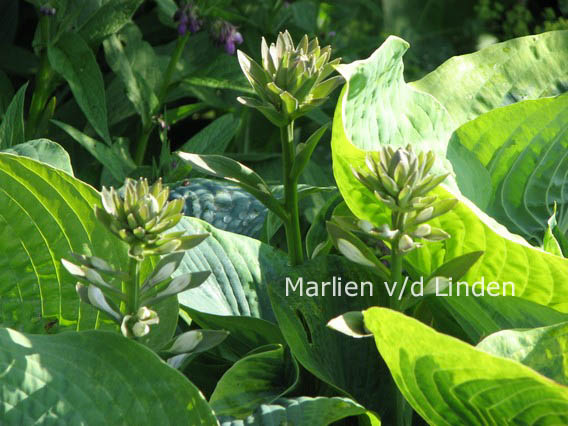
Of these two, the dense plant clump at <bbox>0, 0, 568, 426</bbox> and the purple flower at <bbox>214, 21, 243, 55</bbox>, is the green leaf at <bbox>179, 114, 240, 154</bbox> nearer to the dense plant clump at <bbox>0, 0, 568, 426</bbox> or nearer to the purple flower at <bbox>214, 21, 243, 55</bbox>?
the purple flower at <bbox>214, 21, 243, 55</bbox>

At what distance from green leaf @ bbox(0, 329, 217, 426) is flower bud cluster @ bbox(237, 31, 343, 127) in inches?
10.1

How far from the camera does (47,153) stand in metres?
1.07

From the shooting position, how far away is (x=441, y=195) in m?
0.83

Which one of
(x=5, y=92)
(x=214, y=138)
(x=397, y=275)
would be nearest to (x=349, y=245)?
(x=397, y=275)

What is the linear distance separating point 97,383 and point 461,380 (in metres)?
0.30

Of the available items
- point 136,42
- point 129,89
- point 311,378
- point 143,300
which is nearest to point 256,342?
point 311,378

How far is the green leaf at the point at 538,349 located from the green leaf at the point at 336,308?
7.4 inches

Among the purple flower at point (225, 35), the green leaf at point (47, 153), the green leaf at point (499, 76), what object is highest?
the purple flower at point (225, 35)

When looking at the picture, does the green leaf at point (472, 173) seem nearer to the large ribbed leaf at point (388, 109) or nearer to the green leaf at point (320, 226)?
the large ribbed leaf at point (388, 109)

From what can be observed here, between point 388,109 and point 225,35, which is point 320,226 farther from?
point 225,35

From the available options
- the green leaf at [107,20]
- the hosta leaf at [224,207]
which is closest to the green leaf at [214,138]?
the green leaf at [107,20]

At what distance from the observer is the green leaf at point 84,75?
153 centimetres

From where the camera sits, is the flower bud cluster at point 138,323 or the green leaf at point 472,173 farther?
the green leaf at point 472,173

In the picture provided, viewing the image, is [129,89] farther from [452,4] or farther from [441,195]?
[452,4]
